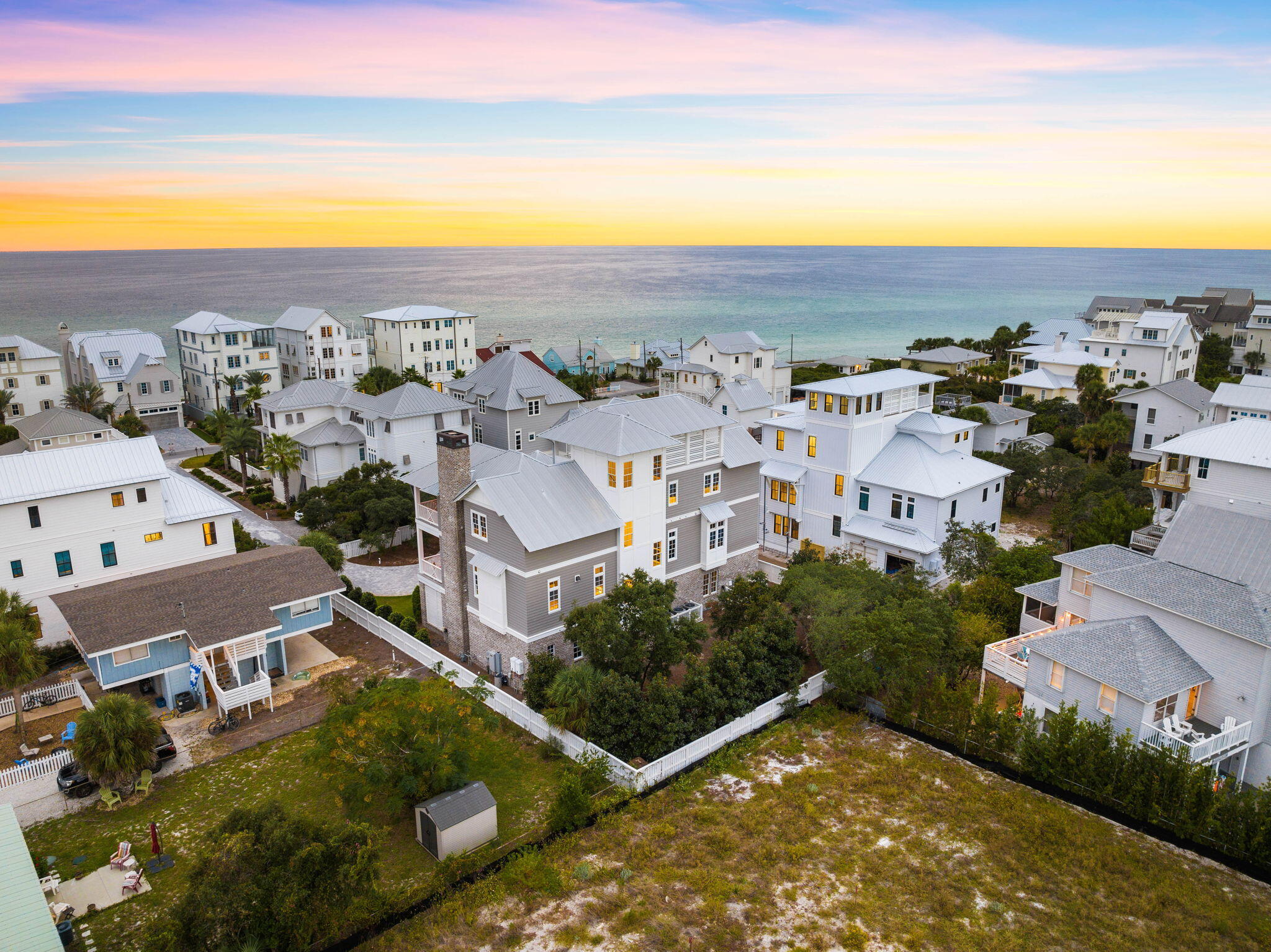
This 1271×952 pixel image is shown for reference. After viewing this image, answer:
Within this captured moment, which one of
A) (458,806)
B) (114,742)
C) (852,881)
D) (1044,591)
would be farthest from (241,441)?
(1044,591)

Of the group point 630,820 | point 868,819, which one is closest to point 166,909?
point 630,820

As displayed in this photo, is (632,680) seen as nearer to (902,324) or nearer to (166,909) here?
(166,909)

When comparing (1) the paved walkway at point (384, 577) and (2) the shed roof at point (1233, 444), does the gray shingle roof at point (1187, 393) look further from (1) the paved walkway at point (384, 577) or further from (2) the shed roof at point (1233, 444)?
(1) the paved walkway at point (384, 577)

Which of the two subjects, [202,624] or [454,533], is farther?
[454,533]

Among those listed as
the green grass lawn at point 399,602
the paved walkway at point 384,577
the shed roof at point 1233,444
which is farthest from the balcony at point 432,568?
the shed roof at point 1233,444

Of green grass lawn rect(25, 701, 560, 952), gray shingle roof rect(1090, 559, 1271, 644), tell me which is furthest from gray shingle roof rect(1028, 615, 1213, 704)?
green grass lawn rect(25, 701, 560, 952)

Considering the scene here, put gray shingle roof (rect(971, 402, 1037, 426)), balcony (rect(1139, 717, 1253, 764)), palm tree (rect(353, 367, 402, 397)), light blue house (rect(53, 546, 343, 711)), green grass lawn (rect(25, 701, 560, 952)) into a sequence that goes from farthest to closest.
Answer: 1. palm tree (rect(353, 367, 402, 397))
2. gray shingle roof (rect(971, 402, 1037, 426))
3. light blue house (rect(53, 546, 343, 711))
4. balcony (rect(1139, 717, 1253, 764))
5. green grass lawn (rect(25, 701, 560, 952))

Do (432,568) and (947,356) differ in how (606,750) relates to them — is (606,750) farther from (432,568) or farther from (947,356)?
(947,356)

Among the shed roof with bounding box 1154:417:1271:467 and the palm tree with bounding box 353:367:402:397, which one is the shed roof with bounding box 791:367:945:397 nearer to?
the shed roof with bounding box 1154:417:1271:467
